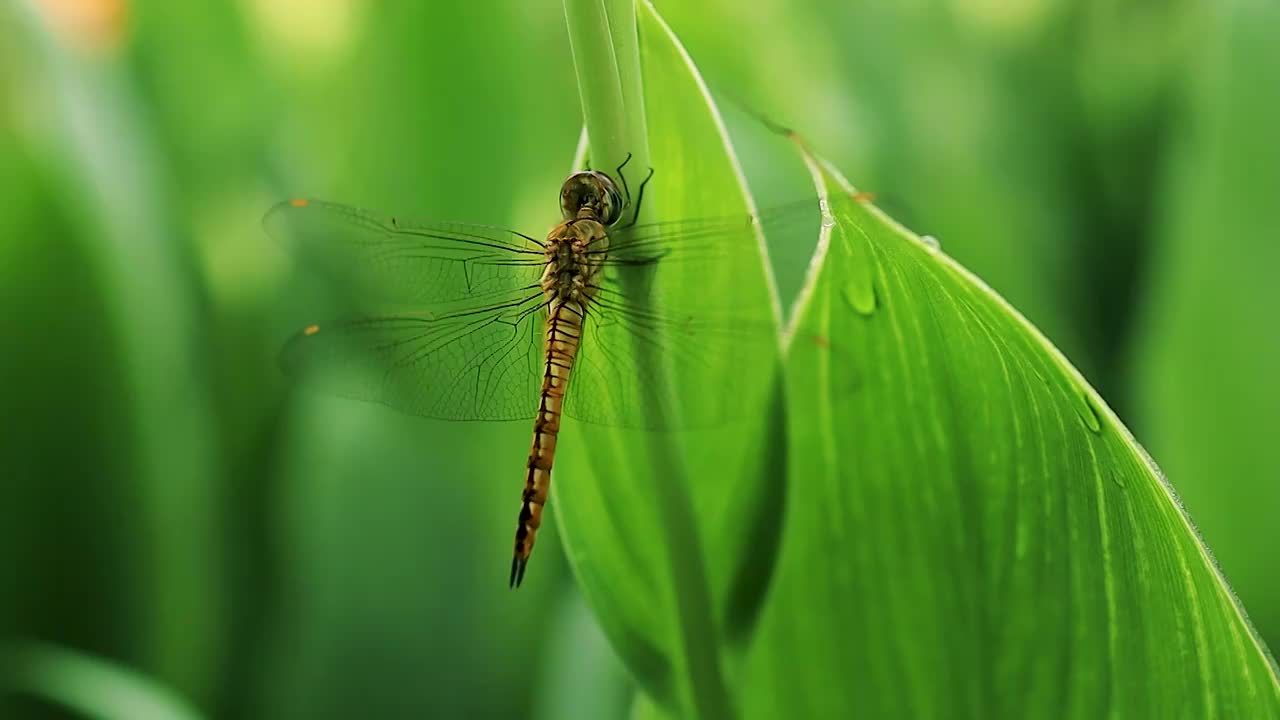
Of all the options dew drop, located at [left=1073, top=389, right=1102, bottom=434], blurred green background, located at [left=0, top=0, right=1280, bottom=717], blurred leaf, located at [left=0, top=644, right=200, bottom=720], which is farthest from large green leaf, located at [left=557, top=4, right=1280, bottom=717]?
blurred leaf, located at [left=0, top=644, right=200, bottom=720]

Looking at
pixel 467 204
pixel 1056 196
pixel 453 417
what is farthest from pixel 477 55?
pixel 1056 196

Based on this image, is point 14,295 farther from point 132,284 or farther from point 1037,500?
point 1037,500

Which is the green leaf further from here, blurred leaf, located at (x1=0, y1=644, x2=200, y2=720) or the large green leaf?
blurred leaf, located at (x1=0, y1=644, x2=200, y2=720)

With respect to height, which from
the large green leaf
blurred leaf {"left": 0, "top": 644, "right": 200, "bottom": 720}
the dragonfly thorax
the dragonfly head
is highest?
the dragonfly head

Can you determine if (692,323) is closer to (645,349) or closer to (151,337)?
(645,349)

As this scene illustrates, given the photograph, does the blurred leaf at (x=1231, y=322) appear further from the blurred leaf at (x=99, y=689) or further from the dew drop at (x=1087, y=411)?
the blurred leaf at (x=99, y=689)

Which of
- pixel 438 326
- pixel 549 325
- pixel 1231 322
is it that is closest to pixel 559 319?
pixel 549 325

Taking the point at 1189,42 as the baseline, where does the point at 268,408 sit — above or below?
below
